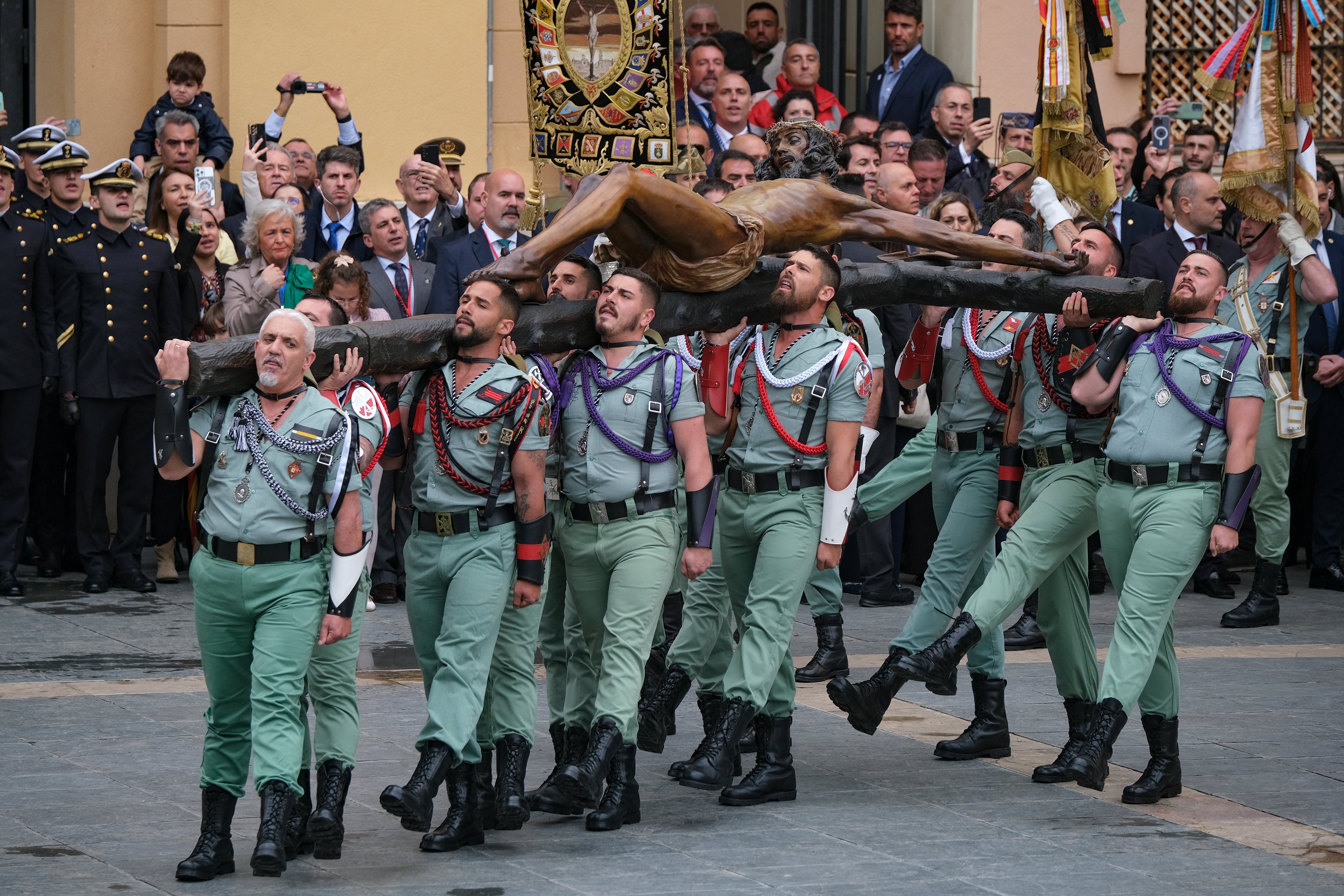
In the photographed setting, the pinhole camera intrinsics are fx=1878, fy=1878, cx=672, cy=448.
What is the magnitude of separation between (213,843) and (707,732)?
2146 mm

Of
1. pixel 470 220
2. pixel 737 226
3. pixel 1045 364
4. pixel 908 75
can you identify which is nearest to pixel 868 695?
pixel 1045 364

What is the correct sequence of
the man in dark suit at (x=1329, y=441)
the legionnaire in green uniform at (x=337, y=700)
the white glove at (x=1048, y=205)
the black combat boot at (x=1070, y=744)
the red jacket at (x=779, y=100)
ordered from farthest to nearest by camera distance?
the red jacket at (x=779, y=100) < the man in dark suit at (x=1329, y=441) < the white glove at (x=1048, y=205) < the black combat boot at (x=1070, y=744) < the legionnaire in green uniform at (x=337, y=700)

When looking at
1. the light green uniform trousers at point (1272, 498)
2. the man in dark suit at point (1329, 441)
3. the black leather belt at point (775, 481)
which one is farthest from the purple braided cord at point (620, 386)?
the man in dark suit at point (1329, 441)

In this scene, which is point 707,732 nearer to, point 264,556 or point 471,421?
point 471,421

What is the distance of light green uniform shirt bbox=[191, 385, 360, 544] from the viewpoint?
18.7 ft

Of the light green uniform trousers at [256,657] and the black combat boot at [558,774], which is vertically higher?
the light green uniform trousers at [256,657]

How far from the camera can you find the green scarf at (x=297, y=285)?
956cm

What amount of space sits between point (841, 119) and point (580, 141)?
5383mm

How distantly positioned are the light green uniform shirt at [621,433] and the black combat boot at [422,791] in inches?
41.9

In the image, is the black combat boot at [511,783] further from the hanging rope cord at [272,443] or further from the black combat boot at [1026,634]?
the black combat boot at [1026,634]

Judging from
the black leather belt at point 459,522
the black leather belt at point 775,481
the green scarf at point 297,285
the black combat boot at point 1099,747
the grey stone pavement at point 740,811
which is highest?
the green scarf at point 297,285

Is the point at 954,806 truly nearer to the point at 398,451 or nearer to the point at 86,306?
the point at 398,451

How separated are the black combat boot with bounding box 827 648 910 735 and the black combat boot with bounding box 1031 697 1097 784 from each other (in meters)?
0.64

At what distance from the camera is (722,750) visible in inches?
263
